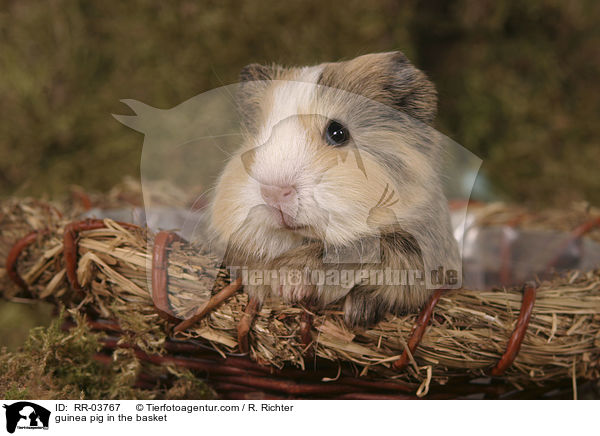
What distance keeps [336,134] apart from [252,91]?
0.22 m

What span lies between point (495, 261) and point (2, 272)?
5.71 ft

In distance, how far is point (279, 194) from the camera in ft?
2.62


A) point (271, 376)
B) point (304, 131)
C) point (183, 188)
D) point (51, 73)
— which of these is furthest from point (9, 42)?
point (271, 376)

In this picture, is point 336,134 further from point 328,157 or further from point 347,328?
point 347,328

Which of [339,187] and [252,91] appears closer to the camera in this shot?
[339,187]

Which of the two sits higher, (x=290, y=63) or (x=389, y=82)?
(x=290, y=63)

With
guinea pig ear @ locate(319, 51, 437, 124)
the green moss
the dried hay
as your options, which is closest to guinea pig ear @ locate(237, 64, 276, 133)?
guinea pig ear @ locate(319, 51, 437, 124)

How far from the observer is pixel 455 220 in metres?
1.70

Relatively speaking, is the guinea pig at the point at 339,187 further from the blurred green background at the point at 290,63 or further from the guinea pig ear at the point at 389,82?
the blurred green background at the point at 290,63

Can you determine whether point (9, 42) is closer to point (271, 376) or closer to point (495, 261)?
point (271, 376)

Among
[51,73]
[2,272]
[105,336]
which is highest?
[51,73]

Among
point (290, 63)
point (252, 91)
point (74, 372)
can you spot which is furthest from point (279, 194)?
point (74, 372)
